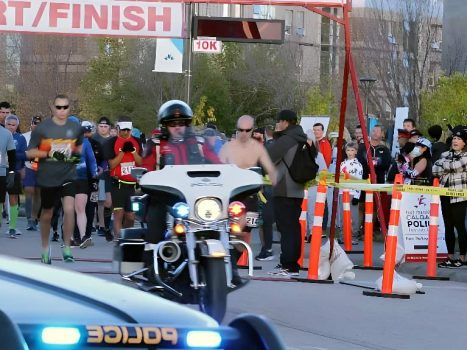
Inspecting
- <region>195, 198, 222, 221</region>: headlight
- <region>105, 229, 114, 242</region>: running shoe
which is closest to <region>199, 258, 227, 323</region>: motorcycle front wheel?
<region>195, 198, 222, 221</region>: headlight

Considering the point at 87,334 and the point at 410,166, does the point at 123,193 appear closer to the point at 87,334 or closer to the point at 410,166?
the point at 410,166

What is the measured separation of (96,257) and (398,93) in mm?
45602

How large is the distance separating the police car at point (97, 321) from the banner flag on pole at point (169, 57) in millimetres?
21569

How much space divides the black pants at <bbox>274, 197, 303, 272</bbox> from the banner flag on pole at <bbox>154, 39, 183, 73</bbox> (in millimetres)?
9933

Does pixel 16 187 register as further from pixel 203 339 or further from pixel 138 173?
pixel 203 339

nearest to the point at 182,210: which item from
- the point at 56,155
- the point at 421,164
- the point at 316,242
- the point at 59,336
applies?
the point at 316,242

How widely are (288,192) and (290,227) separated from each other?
0.38 metres

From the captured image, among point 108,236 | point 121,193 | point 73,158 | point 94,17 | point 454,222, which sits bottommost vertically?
point 108,236

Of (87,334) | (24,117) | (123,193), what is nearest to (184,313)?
(87,334)

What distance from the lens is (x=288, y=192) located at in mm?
15242

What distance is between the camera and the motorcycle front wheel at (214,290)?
9359 mm

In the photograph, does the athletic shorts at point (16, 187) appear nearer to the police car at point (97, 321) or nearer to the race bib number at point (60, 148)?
the race bib number at point (60, 148)

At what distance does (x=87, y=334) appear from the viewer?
2.79m

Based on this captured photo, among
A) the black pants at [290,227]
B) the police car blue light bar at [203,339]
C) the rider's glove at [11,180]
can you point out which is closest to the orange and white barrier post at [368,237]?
the black pants at [290,227]
